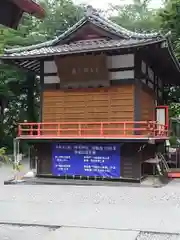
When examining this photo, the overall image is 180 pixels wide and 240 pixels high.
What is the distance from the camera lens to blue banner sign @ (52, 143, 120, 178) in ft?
53.1

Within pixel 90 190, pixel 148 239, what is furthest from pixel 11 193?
pixel 148 239

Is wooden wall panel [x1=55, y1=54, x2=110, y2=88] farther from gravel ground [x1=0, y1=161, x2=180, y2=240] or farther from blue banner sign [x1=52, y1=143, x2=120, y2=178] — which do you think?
gravel ground [x1=0, y1=161, x2=180, y2=240]

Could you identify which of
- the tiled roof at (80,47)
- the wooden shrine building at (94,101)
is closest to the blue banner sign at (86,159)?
the wooden shrine building at (94,101)

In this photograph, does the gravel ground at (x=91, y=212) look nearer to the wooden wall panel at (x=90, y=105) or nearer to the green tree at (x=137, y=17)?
the wooden wall panel at (x=90, y=105)

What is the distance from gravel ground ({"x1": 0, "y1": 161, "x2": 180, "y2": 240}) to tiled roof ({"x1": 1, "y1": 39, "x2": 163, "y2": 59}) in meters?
5.72

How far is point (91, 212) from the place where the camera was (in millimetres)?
9570

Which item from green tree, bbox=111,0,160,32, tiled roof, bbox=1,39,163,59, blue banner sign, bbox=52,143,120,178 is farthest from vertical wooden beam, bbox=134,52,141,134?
green tree, bbox=111,0,160,32

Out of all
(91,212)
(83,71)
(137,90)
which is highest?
(83,71)

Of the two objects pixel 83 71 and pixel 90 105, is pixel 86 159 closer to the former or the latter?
pixel 90 105

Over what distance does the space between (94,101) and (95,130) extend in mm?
1338

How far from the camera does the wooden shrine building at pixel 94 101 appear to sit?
15969 millimetres

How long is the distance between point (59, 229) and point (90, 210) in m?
Answer: 2.16

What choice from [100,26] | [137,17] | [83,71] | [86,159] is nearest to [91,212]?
[86,159]

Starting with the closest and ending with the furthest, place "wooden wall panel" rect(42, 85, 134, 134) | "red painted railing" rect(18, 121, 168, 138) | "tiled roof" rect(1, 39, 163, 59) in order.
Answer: "tiled roof" rect(1, 39, 163, 59) < "red painted railing" rect(18, 121, 168, 138) < "wooden wall panel" rect(42, 85, 134, 134)
